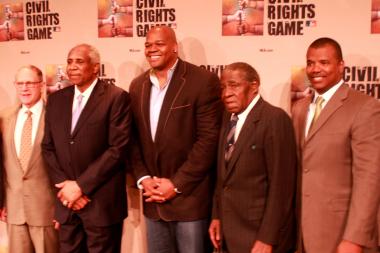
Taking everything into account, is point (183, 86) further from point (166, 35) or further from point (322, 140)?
point (322, 140)

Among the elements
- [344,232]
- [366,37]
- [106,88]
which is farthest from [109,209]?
[366,37]

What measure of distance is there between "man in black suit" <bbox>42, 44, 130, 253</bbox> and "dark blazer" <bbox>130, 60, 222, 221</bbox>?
0.56 feet

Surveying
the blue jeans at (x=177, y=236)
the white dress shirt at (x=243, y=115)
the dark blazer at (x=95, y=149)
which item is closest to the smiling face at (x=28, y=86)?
the dark blazer at (x=95, y=149)

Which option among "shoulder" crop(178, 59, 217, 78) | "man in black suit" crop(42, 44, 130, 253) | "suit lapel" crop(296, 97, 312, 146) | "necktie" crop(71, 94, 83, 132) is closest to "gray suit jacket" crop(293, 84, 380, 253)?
"suit lapel" crop(296, 97, 312, 146)

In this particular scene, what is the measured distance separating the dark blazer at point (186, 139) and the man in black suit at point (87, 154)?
17 cm

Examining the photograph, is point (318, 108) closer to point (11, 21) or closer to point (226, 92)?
point (226, 92)

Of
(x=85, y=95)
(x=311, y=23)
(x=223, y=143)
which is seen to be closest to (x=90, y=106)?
(x=85, y=95)

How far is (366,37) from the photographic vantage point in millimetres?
2740

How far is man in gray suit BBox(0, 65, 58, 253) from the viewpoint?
2.90 m

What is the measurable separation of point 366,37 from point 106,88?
1.53m

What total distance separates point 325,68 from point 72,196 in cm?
152

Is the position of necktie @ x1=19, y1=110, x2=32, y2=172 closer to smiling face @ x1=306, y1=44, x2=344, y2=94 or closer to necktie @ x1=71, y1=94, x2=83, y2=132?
necktie @ x1=71, y1=94, x2=83, y2=132

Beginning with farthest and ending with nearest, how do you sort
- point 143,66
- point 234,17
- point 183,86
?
point 143,66, point 234,17, point 183,86

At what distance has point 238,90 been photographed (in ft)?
7.62
